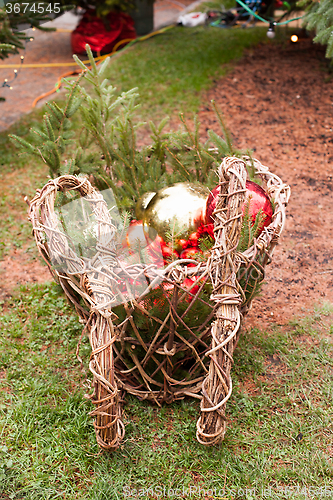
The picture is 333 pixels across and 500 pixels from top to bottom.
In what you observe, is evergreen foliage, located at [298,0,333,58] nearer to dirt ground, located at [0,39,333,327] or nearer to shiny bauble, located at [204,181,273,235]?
dirt ground, located at [0,39,333,327]

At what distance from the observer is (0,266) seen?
129 inches

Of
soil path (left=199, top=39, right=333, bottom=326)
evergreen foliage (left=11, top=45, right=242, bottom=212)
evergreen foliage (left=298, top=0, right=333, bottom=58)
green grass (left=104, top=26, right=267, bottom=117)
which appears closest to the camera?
evergreen foliage (left=11, top=45, right=242, bottom=212)

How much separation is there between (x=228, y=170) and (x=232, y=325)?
62cm

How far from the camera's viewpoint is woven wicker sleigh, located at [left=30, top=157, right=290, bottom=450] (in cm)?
168

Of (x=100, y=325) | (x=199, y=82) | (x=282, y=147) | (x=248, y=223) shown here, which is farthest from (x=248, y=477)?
(x=199, y=82)

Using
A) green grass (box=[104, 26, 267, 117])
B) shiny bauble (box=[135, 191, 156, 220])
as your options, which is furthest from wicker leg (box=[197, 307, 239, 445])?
green grass (box=[104, 26, 267, 117])

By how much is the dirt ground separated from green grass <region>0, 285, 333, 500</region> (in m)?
0.37

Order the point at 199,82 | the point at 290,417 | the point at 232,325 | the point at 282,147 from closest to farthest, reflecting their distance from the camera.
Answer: the point at 232,325
the point at 290,417
the point at 282,147
the point at 199,82

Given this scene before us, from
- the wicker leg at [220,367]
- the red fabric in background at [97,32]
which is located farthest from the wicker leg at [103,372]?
the red fabric in background at [97,32]

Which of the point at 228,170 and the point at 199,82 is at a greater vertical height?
the point at 228,170

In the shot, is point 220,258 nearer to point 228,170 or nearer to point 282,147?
Result: point 228,170

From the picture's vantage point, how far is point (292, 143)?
473cm

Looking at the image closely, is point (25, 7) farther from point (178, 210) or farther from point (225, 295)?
point (225, 295)

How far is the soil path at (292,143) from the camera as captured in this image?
9.95ft
